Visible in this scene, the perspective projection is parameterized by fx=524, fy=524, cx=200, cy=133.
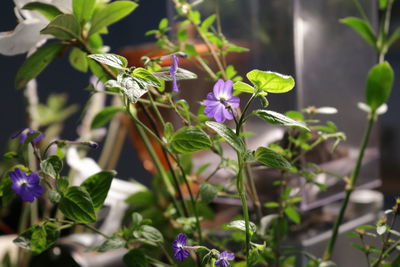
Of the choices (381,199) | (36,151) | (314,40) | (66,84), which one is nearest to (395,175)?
(381,199)

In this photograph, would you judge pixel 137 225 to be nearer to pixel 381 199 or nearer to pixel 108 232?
pixel 108 232

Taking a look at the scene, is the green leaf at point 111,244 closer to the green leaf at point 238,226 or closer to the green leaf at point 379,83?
the green leaf at point 238,226

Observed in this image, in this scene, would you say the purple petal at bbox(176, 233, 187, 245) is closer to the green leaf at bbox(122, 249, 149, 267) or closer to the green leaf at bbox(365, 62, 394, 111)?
the green leaf at bbox(122, 249, 149, 267)

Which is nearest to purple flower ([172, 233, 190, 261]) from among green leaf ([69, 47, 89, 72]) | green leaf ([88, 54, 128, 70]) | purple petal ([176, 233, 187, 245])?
purple petal ([176, 233, 187, 245])

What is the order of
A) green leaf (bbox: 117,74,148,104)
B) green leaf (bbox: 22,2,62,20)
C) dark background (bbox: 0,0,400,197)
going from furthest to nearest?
1. dark background (bbox: 0,0,400,197)
2. green leaf (bbox: 22,2,62,20)
3. green leaf (bbox: 117,74,148,104)

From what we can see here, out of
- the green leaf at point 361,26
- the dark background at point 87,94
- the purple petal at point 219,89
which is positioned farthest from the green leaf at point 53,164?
the dark background at point 87,94

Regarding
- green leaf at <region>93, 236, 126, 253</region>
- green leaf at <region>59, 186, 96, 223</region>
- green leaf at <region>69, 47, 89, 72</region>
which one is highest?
green leaf at <region>69, 47, 89, 72</region>
